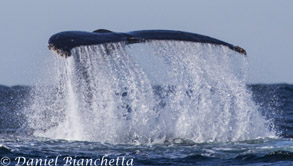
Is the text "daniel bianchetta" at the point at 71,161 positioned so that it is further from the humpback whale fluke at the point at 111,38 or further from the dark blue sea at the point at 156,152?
the humpback whale fluke at the point at 111,38

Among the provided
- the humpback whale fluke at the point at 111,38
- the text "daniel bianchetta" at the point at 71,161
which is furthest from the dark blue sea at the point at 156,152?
the humpback whale fluke at the point at 111,38

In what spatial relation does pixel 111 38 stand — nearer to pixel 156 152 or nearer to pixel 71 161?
pixel 156 152

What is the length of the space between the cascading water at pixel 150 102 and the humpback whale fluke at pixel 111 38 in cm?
13

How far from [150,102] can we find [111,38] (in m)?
2.77

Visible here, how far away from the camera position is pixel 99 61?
1413 cm

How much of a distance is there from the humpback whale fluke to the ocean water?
0.41ft

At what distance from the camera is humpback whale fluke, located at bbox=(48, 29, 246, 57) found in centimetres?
1155

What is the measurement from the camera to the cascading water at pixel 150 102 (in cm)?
1359

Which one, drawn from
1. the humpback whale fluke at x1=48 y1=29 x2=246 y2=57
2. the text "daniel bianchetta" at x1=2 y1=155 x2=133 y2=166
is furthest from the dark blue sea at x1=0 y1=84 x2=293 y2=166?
the humpback whale fluke at x1=48 y1=29 x2=246 y2=57

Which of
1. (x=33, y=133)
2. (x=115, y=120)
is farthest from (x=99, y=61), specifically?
(x=33, y=133)

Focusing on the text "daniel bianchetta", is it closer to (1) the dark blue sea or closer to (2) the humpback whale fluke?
(1) the dark blue sea

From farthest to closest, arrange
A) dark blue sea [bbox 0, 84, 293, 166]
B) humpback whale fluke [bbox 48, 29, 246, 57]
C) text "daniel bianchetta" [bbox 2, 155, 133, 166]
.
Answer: humpback whale fluke [bbox 48, 29, 246, 57]
dark blue sea [bbox 0, 84, 293, 166]
text "daniel bianchetta" [bbox 2, 155, 133, 166]

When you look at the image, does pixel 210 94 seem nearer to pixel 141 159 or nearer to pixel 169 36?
pixel 169 36

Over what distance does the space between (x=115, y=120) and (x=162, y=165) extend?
12.7 ft
